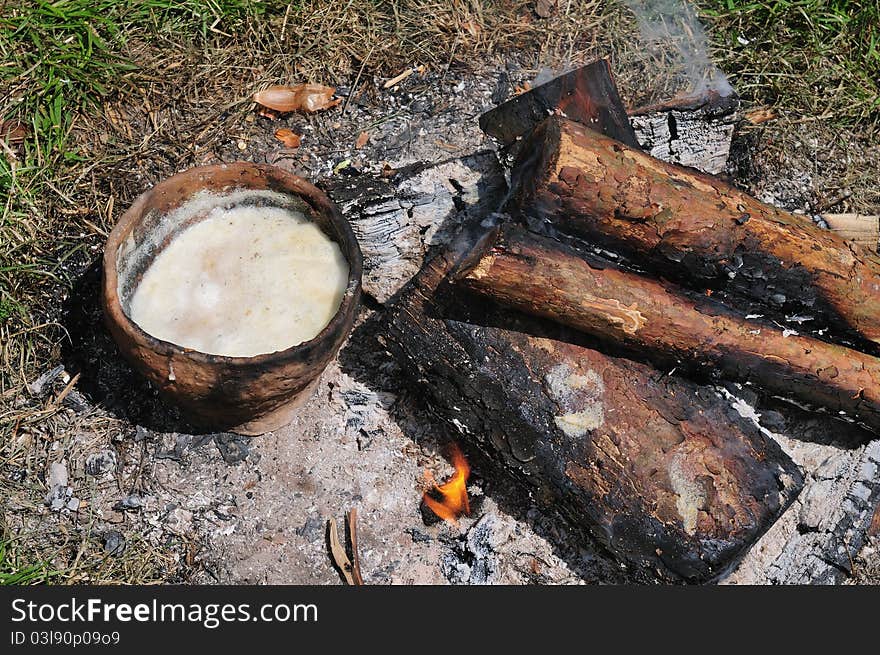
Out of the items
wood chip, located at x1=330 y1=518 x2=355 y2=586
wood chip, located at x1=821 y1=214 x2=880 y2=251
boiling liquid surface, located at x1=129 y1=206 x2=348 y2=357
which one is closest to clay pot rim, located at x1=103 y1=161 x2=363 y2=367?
boiling liquid surface, located at x1=129 y1=206 x2=348 y2=357

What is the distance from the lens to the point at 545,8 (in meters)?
4.19

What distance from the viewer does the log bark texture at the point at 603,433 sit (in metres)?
2.80

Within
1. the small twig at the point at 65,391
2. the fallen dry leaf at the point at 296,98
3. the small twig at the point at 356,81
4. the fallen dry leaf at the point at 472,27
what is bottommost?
the small twig at the point at 65,391

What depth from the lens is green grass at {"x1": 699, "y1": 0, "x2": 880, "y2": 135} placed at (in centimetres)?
412

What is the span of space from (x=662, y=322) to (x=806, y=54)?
2.26m

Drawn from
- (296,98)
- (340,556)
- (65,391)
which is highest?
(296,98)

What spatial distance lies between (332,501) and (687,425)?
1.38 meters

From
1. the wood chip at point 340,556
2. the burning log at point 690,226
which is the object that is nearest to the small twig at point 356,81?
the burning log at point 690,226

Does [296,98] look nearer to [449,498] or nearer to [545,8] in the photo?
[545,8]

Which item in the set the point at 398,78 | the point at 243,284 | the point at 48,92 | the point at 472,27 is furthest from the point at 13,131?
the point at 472,27

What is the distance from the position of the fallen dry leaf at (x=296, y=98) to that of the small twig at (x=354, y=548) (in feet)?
6.09

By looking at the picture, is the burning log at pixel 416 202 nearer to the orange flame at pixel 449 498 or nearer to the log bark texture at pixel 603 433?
the log bark texture at pixel 603 433

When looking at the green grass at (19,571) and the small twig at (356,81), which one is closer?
the green grass at (19,571)

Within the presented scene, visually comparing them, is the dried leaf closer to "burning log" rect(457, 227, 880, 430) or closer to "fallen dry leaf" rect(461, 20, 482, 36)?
"fallen dry leaf" rect(461, 20, 482, 36)
